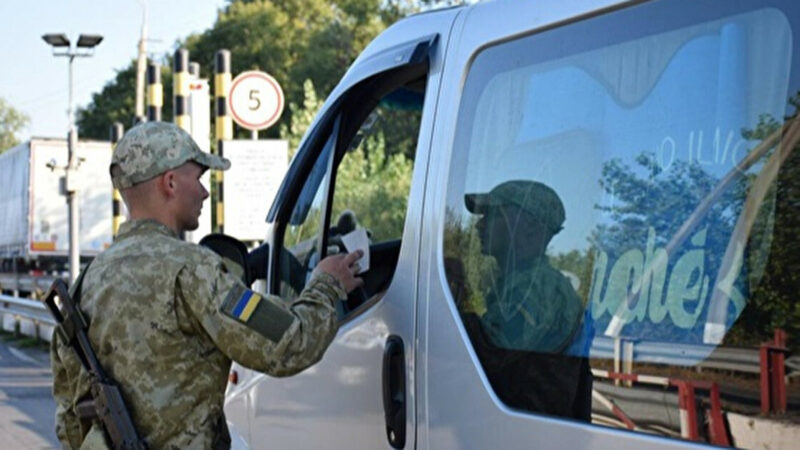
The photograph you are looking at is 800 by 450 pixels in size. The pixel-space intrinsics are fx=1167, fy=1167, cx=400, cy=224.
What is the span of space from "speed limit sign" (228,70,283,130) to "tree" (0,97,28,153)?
102130 millimetres

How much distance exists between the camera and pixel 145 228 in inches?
114

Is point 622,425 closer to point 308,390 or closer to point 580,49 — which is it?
point 580,49

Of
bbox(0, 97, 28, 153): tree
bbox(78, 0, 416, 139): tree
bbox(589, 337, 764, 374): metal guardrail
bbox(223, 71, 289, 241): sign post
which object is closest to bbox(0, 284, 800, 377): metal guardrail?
bbox(589, 337, 764, 374): metal guardrail

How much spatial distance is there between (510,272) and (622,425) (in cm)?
55

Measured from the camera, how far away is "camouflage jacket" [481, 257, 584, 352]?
245cm

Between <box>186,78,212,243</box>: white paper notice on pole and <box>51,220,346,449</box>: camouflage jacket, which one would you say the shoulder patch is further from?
<box>186,78,212,243</box>: white paper notice on pole

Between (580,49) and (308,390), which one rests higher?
(580,49)

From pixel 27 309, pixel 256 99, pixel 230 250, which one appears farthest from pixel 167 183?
pixel 27 309

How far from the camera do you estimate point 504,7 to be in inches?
110

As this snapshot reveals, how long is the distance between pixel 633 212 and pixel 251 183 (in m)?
8.98

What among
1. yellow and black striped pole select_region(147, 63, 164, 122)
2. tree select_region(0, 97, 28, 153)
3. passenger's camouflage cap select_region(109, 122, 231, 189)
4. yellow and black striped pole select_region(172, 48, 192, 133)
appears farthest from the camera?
tree select_region(0, 97, 28, 153)

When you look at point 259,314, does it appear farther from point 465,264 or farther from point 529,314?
point 529,314

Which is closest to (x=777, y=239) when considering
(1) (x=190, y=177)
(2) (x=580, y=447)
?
(2) (x=580, y=447)

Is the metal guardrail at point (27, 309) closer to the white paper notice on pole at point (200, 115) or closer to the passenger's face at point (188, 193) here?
the white paper notice on pole at point (200, 115)
